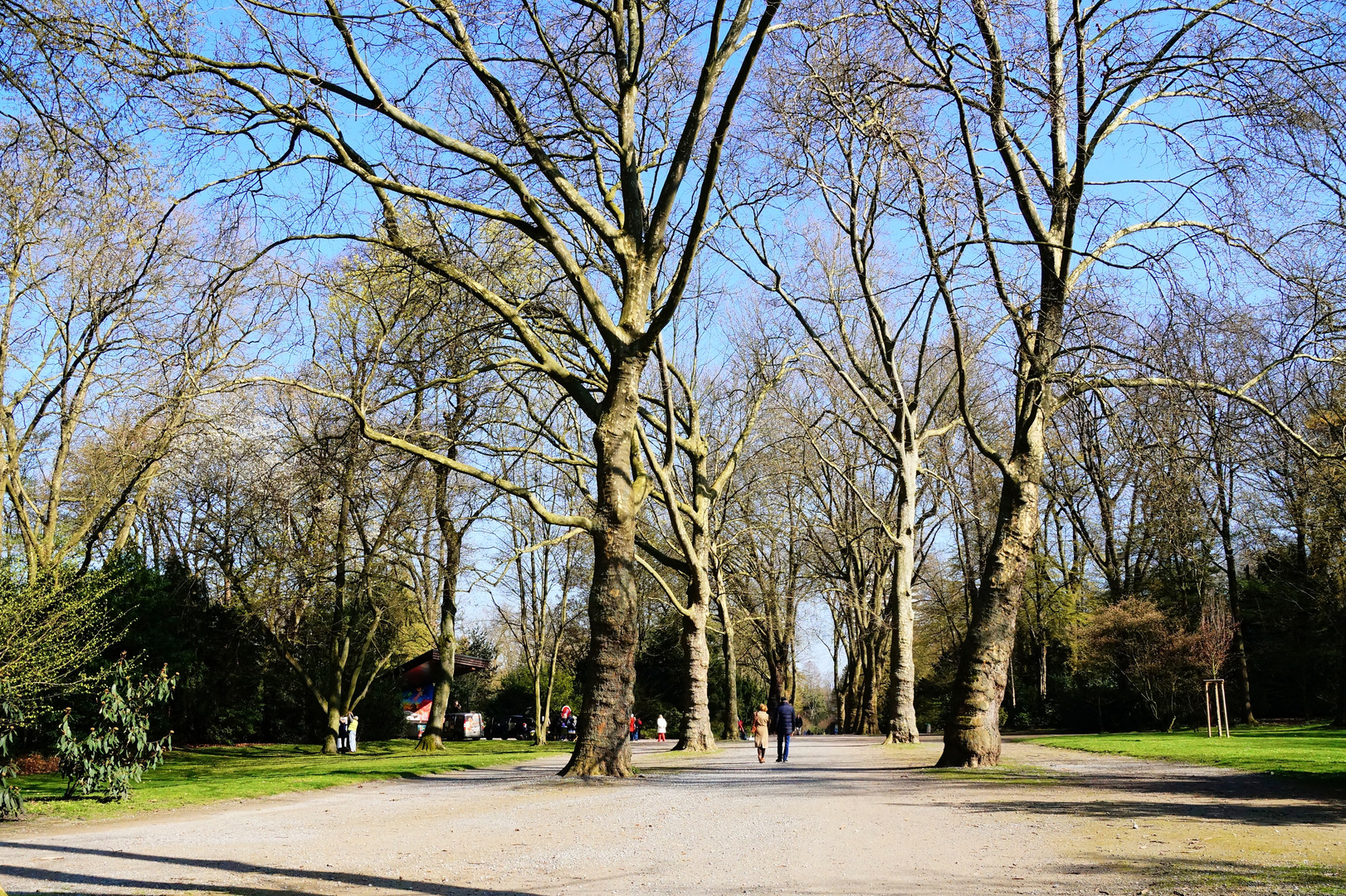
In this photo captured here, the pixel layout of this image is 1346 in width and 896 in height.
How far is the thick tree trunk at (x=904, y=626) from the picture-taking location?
86.4 feet

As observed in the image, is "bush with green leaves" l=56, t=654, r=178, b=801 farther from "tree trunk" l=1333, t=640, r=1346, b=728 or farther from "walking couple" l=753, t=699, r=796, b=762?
"tree trunk" l=1333, t=640, r=1346, b=728

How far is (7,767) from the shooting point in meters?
11.9

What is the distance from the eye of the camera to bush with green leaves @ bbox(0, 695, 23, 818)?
11375mm

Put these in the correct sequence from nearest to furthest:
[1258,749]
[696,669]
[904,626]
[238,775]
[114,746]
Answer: [114,746] → [238,775] → [1258,749] → [696,669] → [904,626]

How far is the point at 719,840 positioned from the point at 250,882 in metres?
3.77

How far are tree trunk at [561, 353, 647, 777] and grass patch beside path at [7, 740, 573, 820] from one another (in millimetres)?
4700

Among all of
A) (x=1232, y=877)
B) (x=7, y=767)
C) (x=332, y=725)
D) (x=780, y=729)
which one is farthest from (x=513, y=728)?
(x=1232, y=877)

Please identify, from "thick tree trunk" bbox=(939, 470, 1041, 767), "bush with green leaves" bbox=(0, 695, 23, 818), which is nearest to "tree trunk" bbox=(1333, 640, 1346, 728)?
"thick tree trunk" bbox=(939, 470, 1041, 767)

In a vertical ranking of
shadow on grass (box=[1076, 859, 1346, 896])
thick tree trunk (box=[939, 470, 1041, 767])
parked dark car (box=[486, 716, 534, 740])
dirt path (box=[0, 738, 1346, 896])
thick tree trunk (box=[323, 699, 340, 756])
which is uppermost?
thick tree trunk (box=[939, 470, 1041, 767])

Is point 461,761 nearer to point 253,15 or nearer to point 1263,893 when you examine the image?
point 253,15

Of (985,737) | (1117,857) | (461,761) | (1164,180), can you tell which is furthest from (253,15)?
(461,761)

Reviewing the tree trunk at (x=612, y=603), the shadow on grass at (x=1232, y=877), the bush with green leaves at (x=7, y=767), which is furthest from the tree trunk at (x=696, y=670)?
the shadow on grass at (x=1232, y=877)

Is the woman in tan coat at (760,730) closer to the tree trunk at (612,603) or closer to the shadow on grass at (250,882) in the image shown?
the tree trunk at (612,603)

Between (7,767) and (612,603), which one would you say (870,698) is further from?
Result: (7,767)
